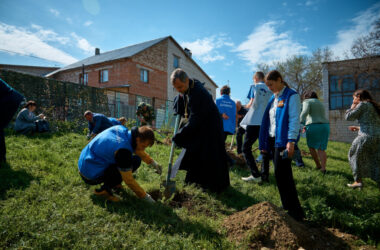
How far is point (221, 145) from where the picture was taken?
11.7 feet

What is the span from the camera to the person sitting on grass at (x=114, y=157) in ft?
8.46

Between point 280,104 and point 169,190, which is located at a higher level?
point 280,104

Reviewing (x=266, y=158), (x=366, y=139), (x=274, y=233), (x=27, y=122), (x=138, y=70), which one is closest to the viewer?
(x=274, y=233)

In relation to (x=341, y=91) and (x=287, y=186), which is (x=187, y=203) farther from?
(x=341, y=91)

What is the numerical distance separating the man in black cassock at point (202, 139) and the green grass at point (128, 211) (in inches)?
11.3

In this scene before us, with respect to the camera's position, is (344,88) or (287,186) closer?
(287,186)

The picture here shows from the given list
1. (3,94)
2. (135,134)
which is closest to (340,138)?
(135,134)

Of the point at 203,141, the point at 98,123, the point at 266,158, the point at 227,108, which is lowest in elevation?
the point at 266,158

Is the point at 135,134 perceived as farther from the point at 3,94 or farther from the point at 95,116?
the point at 95,116

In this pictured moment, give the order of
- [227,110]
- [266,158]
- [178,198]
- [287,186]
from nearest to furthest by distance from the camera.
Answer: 1. [287,186]
2. [178,198]
3. [266,158]
4. [227,110]

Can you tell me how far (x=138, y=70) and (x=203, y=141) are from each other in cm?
1932

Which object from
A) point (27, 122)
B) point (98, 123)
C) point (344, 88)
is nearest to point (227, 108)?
point (98, 123)

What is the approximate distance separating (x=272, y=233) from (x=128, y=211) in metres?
1.66

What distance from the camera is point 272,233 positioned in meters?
2.28
